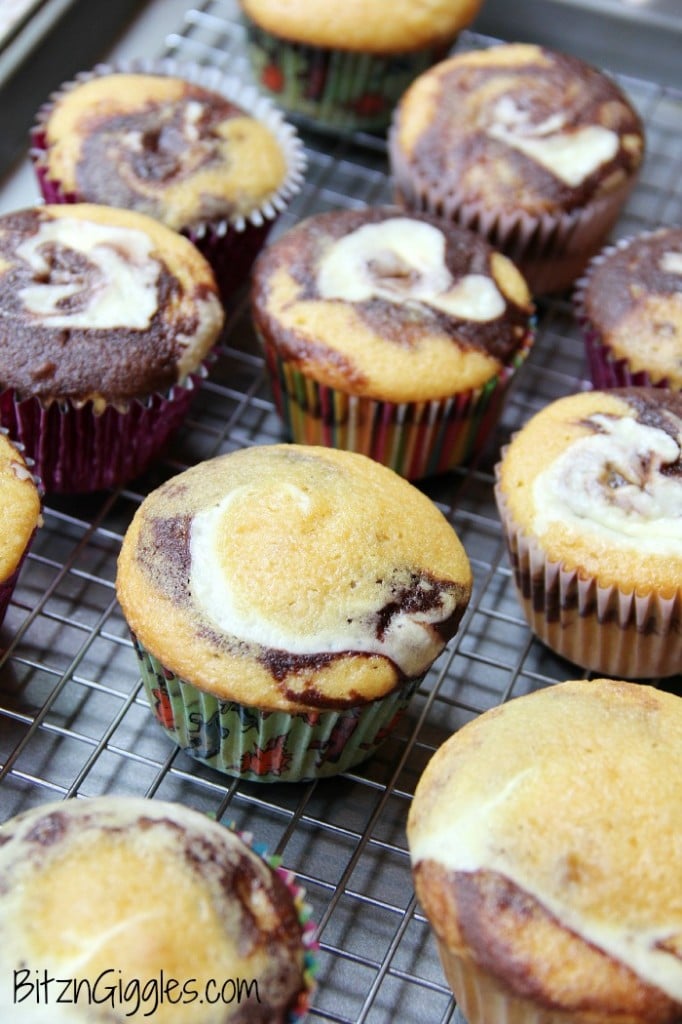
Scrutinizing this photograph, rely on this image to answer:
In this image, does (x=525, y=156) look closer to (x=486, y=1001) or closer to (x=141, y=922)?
(x=486, y=1001)

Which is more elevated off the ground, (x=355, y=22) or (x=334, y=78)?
→ (x=355, y=22)

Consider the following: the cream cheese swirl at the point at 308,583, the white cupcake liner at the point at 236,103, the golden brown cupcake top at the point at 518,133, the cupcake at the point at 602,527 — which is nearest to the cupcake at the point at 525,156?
the golden brown cupcake top at the point at 518,133

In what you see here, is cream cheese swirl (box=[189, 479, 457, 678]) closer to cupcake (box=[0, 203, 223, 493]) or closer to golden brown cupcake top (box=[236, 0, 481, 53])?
cupcake (box=[0, 203, 223, 493])

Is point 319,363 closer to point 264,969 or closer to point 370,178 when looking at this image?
point 370,178

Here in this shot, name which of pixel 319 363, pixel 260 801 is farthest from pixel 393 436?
pixel 260 801

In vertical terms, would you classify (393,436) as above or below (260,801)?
above

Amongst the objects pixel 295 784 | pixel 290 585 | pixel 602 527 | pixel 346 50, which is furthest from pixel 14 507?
pixel 346 50
